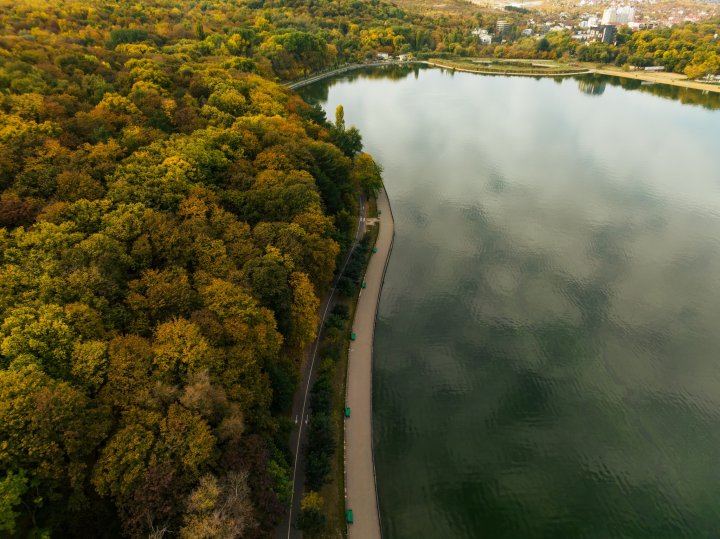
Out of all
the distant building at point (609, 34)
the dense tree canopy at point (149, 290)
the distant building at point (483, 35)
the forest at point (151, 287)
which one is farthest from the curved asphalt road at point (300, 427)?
the distant building at point (609, 34)

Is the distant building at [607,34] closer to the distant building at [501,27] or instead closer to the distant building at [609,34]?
the distant building at [609,34]

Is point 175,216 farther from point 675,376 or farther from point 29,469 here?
point 675,376

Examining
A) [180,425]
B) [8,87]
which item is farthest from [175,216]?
[8,87]

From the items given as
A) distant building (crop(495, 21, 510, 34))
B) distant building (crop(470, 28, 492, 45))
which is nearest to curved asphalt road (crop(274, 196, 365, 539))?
distant building (crop(470, 28, 492, 45))

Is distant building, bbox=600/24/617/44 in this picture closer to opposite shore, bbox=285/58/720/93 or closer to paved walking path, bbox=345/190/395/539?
opposite shore, bbox=285/58/720/93

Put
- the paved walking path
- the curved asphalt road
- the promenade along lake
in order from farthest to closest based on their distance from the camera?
the promenade along lake → the paved walking path → the curved asphalt road
